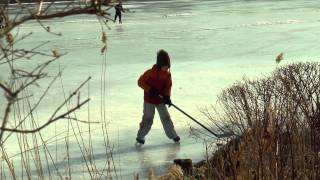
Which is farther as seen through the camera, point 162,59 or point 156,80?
point 156,80

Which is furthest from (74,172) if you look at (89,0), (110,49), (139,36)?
(139,36)

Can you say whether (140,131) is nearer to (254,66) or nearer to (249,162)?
(249,162)

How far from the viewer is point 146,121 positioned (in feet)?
21.9

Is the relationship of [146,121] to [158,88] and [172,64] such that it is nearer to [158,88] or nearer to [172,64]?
[158,88]

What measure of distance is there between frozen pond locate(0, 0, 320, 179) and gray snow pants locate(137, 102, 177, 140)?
114 millimetres

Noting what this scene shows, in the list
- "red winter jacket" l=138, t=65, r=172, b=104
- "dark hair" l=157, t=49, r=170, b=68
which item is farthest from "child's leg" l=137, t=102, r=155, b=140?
"dark hair" l=157, t=49, r=170, b=68

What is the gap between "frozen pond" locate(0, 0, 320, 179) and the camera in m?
6.30

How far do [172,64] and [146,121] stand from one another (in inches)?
252

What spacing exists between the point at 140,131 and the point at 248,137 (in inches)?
155

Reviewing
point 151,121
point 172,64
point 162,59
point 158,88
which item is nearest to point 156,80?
point 158,88

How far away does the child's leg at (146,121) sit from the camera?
259 inches

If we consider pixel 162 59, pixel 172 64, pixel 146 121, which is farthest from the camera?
pixel 172 64

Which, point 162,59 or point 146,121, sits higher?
point 162,59

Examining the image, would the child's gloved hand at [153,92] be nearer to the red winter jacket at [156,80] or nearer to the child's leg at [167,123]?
the red winter jacket at [156,80]
